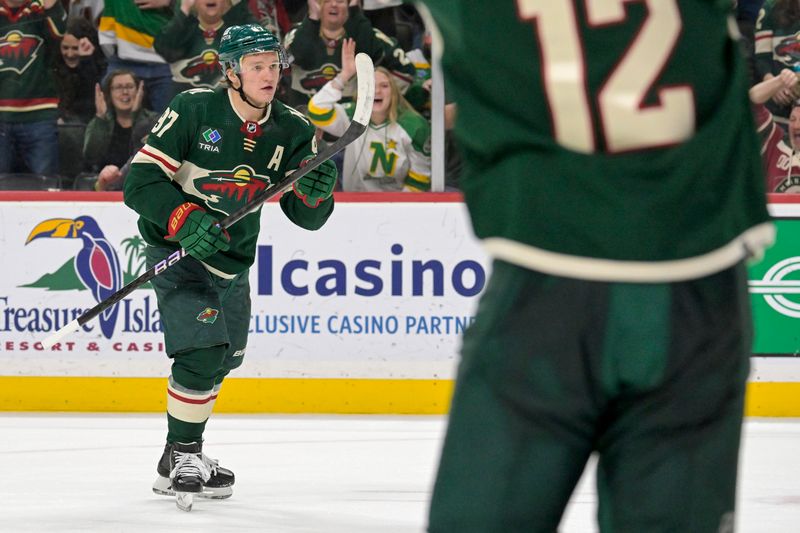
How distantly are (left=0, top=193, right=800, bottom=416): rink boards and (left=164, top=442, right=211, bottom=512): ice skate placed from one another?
156 centimetres

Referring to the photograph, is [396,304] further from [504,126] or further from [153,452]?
[504,126]

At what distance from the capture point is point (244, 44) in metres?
3.25

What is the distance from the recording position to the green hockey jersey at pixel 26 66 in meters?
5.26

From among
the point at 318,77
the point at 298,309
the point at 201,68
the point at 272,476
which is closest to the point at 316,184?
A: the point at 272,476

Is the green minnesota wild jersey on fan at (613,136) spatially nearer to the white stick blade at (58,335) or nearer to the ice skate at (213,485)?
the ice skate at (213,485)

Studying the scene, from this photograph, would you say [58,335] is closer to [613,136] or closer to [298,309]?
[298,309]

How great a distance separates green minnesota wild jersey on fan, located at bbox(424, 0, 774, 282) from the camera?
3.30 feet

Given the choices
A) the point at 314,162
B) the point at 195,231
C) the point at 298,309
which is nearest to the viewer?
the point at 195,231

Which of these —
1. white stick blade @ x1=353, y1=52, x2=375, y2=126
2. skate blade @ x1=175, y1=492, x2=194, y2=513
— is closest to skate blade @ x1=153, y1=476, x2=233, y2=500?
skate blade @ x1=175, y1=492, x2=194, y2=513

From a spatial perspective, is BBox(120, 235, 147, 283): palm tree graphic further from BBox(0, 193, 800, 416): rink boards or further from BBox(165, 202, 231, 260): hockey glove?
BBox(165, 202, 231, 260): hockey glove

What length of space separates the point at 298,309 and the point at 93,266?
78 centimetres

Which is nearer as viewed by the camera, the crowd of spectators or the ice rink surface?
the ice rink surface

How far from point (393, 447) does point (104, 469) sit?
3.00ft

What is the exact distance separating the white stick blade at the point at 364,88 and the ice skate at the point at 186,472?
3.06 feet
